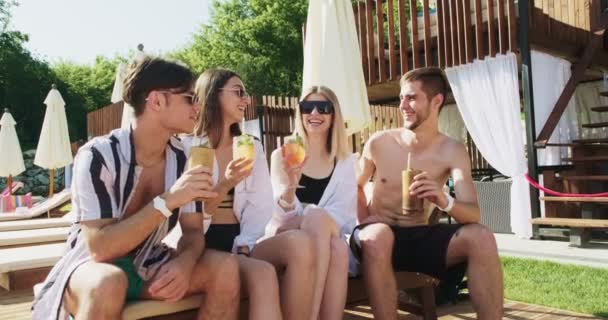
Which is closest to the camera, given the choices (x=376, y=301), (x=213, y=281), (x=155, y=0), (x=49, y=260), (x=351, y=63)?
(x=213, y=281)

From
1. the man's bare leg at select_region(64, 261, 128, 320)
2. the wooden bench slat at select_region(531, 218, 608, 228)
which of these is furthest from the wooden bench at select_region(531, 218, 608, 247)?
the man's bare leg at select_region(64, 261, 128, 320)

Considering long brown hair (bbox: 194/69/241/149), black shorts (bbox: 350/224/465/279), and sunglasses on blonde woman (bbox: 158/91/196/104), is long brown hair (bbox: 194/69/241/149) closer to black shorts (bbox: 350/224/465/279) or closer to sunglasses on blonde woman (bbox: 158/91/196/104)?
sunglasses on blonde woman (bbox: 158/91/196/104)

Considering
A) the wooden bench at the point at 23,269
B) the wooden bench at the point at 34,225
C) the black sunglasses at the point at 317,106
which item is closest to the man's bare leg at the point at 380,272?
the black sunglasses at the point at 317,106

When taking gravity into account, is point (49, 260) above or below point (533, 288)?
above

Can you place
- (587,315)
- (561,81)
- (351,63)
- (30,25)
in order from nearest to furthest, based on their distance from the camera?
(587,315)
(351,63)
(561,81)
(30,25)

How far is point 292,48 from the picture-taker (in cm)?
2875

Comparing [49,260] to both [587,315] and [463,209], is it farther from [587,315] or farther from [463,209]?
[587,315]

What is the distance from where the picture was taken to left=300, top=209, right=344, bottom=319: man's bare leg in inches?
102

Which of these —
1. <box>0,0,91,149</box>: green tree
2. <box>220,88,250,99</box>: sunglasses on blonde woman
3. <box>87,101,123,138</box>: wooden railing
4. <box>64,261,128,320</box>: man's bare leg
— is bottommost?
<box>64,261,128,320</box>: man's bare leg

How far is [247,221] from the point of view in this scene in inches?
114

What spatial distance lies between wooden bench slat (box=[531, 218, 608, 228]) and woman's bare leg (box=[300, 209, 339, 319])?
4886mm

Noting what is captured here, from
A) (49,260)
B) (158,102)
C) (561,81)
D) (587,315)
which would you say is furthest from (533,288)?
(561,81)

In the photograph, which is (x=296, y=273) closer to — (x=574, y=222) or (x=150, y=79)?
(x=150, y=79)

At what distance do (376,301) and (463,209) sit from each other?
73 centimetres
